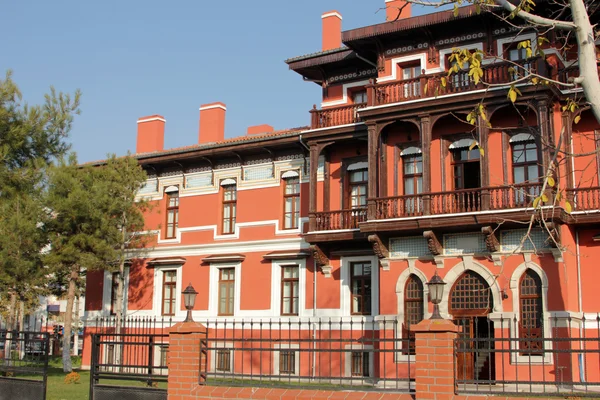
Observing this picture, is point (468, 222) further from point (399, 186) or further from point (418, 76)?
point (418, 76)

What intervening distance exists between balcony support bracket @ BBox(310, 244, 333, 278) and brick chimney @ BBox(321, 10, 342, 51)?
295 inches

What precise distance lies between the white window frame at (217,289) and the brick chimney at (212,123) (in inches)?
246

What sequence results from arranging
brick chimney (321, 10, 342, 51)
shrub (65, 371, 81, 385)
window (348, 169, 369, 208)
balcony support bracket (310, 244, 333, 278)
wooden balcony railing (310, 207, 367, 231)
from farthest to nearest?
brick chimney (321, 10, 342, 51), window (348, 169, 369, 208), balcony support bracket (310, 244, 333, 278), wooden balcony railing (310, 207, 367, 231), shrub (65, 371, 81, 385)

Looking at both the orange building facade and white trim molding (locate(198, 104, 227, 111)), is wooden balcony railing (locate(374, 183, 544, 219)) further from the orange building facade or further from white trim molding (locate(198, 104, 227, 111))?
white trim molding (locate(198, 104, 227, 111))

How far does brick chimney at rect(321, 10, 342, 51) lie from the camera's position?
27219 millimetres

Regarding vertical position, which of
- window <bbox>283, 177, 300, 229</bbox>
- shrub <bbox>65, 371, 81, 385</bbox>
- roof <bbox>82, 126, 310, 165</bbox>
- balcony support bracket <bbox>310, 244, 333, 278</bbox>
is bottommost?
shrub <bbox>65, 371, 81, 385</bbox>

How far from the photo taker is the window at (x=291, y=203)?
26.6m

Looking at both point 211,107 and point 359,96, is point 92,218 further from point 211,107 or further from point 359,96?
point 359,96

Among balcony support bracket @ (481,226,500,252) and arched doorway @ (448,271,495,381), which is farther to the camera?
arched doorway @ (448,271,495,381)

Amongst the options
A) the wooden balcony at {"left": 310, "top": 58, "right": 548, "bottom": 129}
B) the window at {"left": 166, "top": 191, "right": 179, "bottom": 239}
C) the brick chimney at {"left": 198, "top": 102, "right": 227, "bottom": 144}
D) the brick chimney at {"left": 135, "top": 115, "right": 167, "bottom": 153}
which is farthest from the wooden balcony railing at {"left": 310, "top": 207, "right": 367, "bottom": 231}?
the brick chimney at {"left": 135, "top": 115, "right": 167, "bottom": 153}

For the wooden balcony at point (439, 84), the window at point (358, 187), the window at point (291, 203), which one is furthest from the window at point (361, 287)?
the wooden balcony at point (439, 84)

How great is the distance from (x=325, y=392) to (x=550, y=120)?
40.7 feet

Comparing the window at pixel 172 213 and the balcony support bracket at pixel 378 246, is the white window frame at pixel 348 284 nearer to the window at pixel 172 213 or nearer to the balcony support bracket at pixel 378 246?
the balcony support bracket at pixel 378 246

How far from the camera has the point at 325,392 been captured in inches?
440
